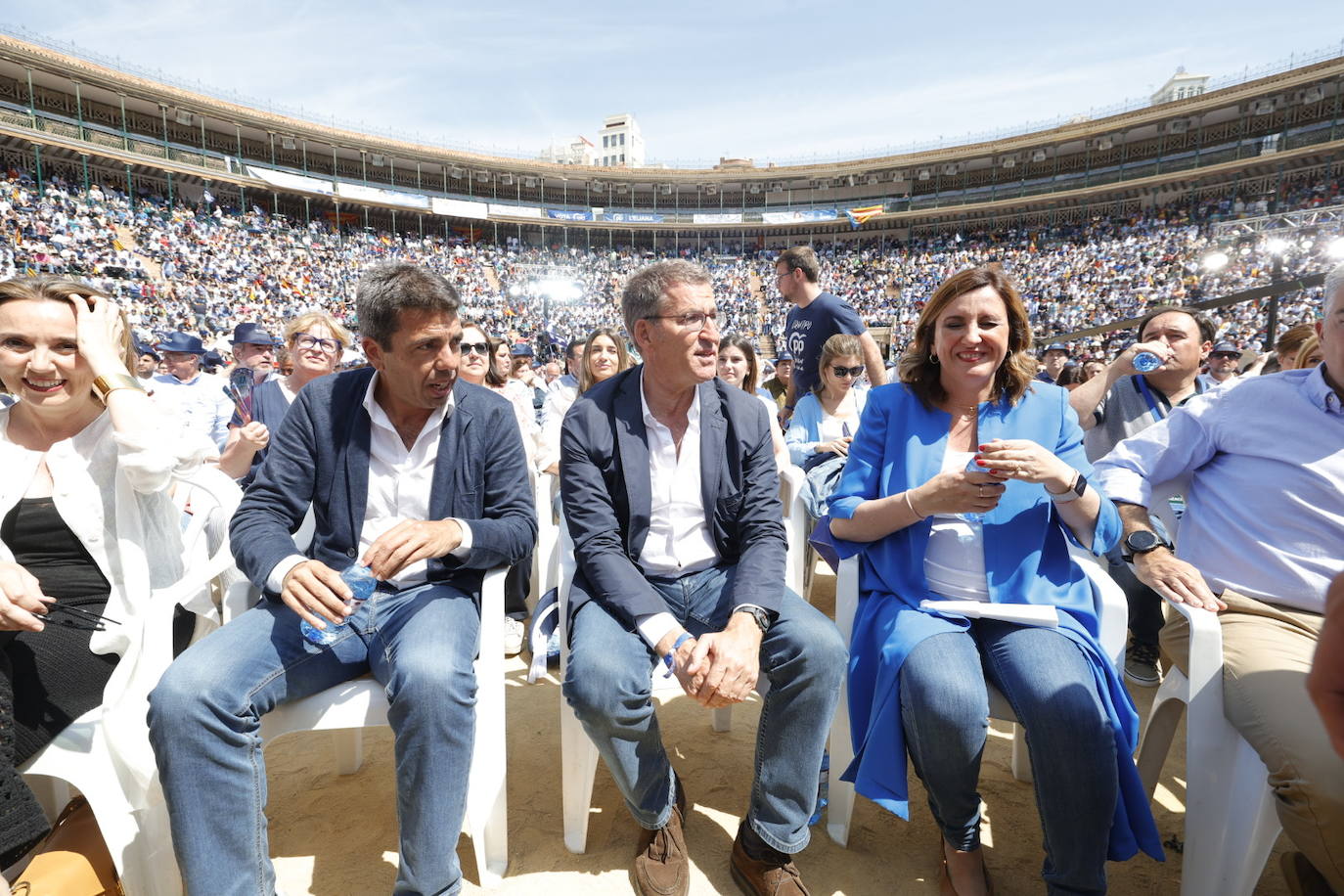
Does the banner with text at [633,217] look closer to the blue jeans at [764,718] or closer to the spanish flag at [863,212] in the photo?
the spanish flag at [863,212]

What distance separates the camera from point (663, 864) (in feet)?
6.35

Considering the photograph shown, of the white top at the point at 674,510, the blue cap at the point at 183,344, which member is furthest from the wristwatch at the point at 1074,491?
the blue cap at the point at 183,344

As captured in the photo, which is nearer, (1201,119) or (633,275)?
(633,275)

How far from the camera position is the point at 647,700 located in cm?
192

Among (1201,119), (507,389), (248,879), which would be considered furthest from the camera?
(1201,119)

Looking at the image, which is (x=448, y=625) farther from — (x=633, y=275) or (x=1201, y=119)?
(x=1201, y=119)

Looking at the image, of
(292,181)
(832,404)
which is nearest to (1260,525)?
(832,404)

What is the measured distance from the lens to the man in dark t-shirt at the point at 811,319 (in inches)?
172

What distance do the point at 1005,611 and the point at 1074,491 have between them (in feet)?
1.33

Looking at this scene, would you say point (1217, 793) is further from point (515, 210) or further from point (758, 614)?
point (515, 210)

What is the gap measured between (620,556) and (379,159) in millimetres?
34999

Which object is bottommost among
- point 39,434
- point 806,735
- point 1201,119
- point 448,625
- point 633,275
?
point 806,735

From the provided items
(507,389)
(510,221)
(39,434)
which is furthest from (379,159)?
(39,434)

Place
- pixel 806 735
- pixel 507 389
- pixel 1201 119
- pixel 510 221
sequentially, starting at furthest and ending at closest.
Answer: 1. pixel 510 221
2. pixel 1201 119
3. pixel 507 389
4. pixel 806 735
